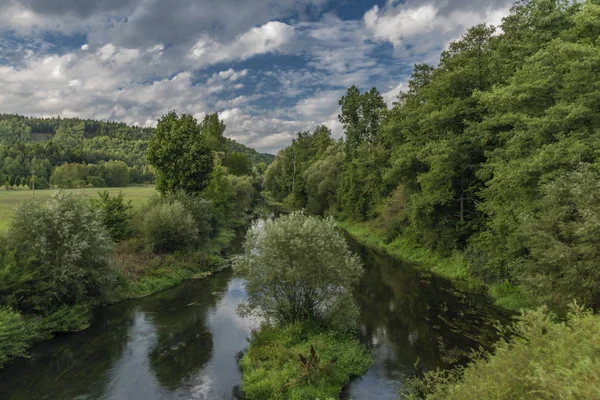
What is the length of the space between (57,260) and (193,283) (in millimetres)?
12343

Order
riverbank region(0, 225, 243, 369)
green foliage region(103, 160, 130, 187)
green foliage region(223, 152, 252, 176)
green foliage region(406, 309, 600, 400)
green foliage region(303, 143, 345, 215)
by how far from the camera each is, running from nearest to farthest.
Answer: green foliage region(406, 309, 600, 400) → riverbank region(0, 225, 243, 369) → green foliage region(303, 143, 345, 215) → green foliage region(223, 152, 252, 176) → green foliage region(103, 160, 130, 187)

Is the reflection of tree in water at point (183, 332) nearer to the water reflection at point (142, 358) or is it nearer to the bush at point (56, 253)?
the water reflection at point (142, 358)

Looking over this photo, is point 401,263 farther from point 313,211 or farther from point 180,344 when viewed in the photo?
point 313,211

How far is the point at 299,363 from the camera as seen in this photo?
17438 mm

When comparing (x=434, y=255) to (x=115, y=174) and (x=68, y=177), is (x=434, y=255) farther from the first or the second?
(x=115, y=174)

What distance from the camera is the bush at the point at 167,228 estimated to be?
123 ft

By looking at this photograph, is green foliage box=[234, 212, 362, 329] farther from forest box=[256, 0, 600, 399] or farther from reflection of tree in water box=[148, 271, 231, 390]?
forest box=[256, 0, 600, 399]

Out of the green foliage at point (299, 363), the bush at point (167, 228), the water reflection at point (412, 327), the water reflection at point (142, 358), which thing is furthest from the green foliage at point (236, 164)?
the green foliage at point (299, 363)

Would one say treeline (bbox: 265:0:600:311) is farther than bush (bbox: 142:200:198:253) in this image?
No

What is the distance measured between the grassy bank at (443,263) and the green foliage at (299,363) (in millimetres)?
12801

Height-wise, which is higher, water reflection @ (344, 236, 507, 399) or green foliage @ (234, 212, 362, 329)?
green foliage @ (234, 212, 362, 329)

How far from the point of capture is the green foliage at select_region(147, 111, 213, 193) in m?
43.0

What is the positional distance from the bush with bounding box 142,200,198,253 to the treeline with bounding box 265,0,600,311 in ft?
73.2

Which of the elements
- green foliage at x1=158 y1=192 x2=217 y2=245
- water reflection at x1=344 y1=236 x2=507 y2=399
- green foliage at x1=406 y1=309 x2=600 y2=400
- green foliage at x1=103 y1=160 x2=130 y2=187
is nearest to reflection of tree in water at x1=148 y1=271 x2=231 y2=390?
water reflection at x1=344 y1=236 x2=507 y2=399
